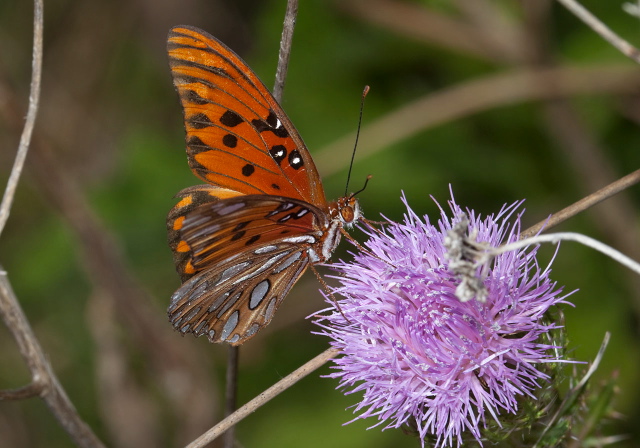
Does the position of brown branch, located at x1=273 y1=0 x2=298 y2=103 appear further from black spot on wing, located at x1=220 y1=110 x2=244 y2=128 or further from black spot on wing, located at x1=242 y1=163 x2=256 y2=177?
black spot on wing, located at x1=242 y1=163 x2=256 y2=177

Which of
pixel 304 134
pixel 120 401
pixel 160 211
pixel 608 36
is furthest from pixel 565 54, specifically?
pixel 120 401

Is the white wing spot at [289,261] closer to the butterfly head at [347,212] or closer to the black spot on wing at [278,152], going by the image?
the butterfly head at [347,212]

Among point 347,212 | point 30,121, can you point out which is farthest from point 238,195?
point 30,121

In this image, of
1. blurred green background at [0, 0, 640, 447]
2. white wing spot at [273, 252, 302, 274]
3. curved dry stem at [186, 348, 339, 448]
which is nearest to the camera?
curved dry stem at [186, 348, 339, 448]

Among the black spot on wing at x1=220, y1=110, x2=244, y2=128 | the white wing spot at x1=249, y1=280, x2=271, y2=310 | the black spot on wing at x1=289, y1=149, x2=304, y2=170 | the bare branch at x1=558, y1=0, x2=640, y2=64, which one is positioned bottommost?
the white wing spot at x1=249, y1=280, x2=271, y2=310

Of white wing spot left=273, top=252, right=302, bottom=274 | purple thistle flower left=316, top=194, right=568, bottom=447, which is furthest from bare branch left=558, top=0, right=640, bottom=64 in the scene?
white wing spot left=273, top=252, right=302, bottom=274

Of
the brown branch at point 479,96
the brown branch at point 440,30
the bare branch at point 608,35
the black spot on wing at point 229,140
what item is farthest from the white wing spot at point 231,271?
the brown branch at point 440,30

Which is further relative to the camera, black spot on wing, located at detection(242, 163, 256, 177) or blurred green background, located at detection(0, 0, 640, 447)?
blurred green background, located at detection(0, 0, 640, 447)

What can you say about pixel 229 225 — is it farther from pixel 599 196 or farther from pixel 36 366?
pixel 599 196
